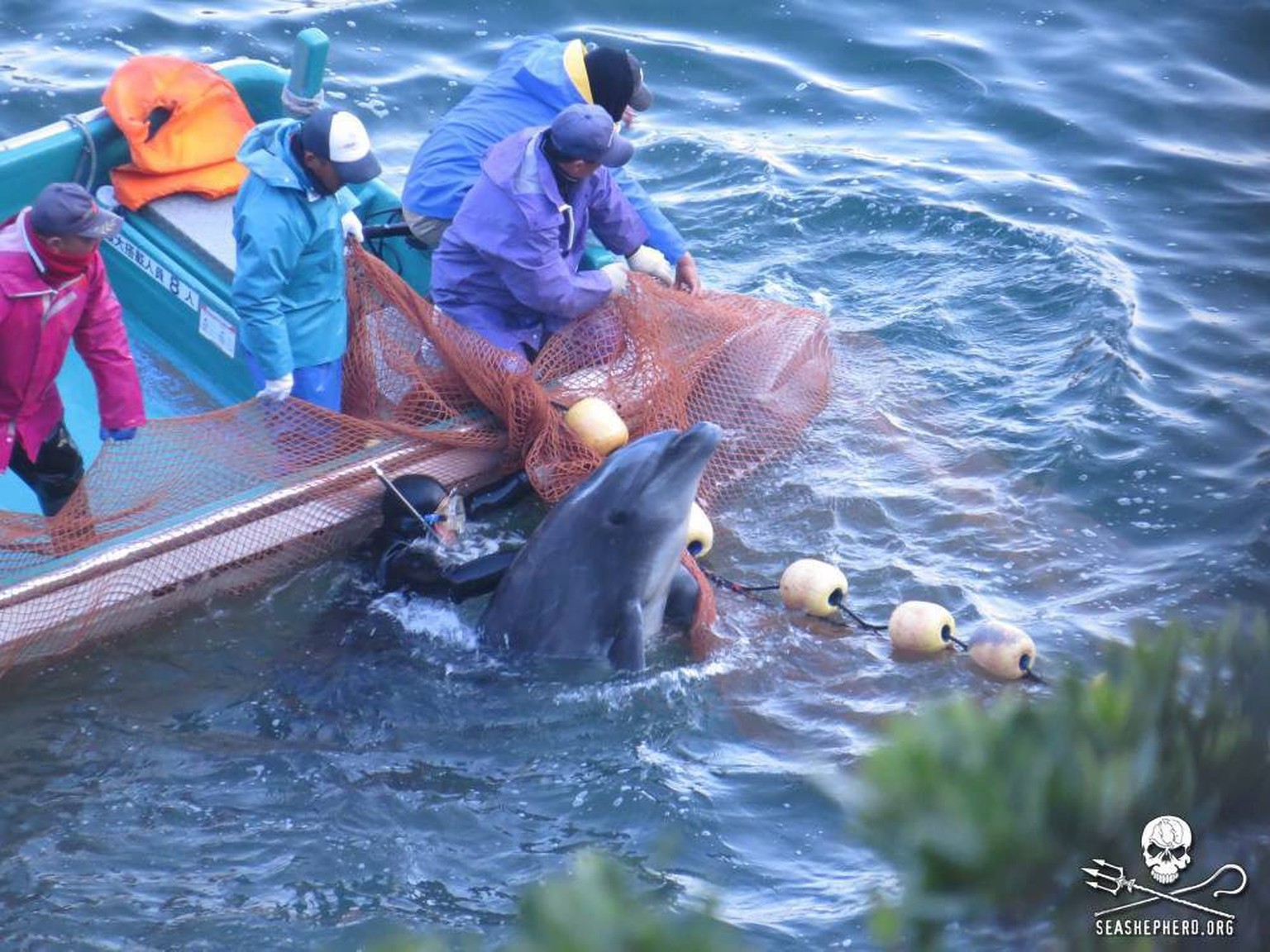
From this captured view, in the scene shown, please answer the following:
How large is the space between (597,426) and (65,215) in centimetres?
303

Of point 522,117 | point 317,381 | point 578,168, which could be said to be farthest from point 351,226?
point 578,168

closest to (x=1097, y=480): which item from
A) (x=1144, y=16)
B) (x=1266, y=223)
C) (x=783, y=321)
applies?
(x=783, y=321)

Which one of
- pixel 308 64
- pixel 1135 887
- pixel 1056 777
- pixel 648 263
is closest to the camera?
pixel 1056 777

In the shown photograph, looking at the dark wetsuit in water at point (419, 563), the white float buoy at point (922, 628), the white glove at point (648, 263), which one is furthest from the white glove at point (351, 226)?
the white float buoy at point (922, 628)

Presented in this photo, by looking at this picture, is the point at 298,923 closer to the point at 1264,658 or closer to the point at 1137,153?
the point at 1264,658

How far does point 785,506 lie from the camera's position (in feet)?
29.7

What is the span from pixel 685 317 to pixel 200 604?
11.2 feet

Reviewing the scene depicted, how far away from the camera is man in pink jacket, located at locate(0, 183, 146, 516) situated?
642 cm

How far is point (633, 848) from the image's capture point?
20.9 ft

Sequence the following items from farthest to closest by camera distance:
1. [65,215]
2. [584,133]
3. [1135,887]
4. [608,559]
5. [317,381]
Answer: [317,381], [584,133], [608,559], [65,215], [1135,887]

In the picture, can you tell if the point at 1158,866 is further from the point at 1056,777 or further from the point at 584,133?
the point at 584,133

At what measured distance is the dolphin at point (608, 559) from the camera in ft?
23.7

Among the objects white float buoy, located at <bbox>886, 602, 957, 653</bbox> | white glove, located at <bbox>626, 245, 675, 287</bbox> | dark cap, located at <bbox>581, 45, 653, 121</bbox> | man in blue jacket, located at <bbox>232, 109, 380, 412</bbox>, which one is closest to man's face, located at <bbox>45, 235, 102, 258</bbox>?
man in blue jacket, located at <bbox>232, 109, 380, 412</bbox>

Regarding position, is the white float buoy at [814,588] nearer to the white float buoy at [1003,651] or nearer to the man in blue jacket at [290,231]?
the white float buoy at [1003,651]
